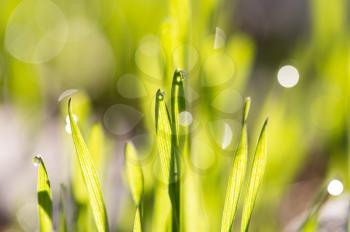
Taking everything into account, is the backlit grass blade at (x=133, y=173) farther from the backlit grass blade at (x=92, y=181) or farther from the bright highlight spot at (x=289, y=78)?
the bright highlight spot at (x=289, y=78)

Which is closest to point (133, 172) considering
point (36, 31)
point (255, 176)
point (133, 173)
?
point (133, 173)

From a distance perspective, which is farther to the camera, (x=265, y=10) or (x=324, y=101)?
(x=265, y=10)

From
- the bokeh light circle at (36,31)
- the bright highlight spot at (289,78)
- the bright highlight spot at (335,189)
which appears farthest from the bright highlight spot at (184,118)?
the bokeh light circle at (36,31)

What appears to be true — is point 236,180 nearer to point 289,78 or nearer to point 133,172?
point 133,172

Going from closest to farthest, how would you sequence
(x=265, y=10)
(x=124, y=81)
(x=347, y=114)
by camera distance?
(x=347, y=114)
(x=124, y=81)
(x=265, y=10)

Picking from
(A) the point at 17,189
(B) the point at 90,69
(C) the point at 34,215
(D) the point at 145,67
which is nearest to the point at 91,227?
(C) the point at 34,215

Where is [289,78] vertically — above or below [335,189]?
above

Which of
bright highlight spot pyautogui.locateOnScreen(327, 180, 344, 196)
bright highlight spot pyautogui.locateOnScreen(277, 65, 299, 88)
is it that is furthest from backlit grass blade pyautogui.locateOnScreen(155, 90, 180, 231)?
bright highlight spot pyautogui.locateOnScreen(277, 65, 299, 88)

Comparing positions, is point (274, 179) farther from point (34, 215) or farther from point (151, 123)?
point (34, 215)

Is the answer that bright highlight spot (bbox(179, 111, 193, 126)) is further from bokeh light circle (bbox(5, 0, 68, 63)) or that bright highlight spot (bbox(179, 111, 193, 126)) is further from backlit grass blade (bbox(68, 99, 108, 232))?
bokeh light circle (bbox(5, 0, 68, 63))

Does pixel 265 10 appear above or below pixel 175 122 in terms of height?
above
